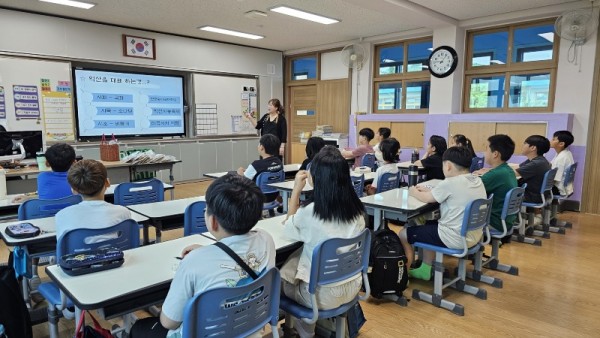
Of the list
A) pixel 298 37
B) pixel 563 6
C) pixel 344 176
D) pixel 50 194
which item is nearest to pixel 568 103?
pixel 563 6

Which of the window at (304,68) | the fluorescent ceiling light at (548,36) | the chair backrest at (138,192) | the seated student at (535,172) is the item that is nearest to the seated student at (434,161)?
the seated student at (535,172)

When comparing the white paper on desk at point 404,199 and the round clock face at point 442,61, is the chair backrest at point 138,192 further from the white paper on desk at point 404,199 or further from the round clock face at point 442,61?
the round clock face at point 442,61

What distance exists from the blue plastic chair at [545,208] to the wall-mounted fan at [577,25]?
226cm

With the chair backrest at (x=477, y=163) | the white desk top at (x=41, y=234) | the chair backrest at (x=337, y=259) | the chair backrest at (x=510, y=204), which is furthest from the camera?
the chair backrest at (x=477, y=163)

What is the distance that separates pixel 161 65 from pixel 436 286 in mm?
6332

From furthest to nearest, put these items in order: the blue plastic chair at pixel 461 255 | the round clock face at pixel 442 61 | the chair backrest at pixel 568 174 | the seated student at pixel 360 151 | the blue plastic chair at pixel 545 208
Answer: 1. the round clock face at pixel 442 61
2. the seated student at pixel 360 151
3. the chair backrest at pixel 568 174
4. the blue plastic chair at pixel 545 208
5. the blue plastic chair at pixel 461 255

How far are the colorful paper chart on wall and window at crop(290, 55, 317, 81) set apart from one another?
15.6 feet

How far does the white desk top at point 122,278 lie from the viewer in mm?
1365

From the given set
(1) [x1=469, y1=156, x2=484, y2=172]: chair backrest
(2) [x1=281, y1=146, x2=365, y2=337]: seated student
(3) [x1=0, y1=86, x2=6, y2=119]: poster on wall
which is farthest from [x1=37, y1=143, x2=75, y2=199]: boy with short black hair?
(1) [x1=469, y1=156, x2=484, y2=172]: chair backrest

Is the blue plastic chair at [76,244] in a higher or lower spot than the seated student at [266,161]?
lower

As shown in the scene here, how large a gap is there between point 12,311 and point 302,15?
5458mm

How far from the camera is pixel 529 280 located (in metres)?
3.34

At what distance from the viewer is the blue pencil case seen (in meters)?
1.52

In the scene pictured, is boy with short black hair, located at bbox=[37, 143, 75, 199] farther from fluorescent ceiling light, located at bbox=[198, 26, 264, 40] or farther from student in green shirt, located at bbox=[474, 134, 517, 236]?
fluorescent ceiling light, located at bbox=[198, 26, 264, 40]
